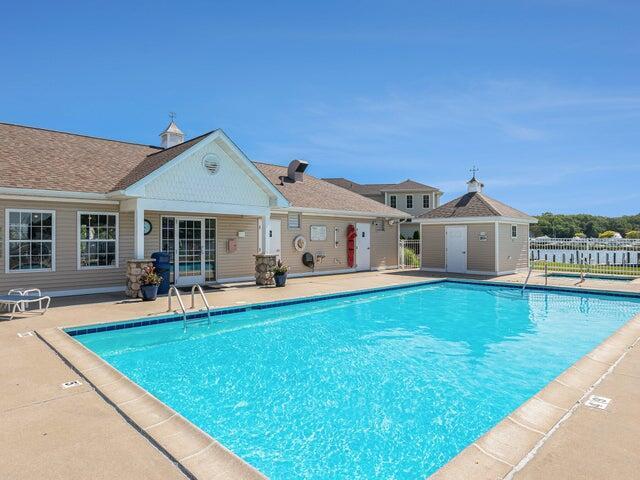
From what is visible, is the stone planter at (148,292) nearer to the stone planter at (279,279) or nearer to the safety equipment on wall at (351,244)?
the stone planter at (279,279)

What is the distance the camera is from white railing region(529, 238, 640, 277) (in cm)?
1711

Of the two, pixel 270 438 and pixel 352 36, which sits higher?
pixel 352 36

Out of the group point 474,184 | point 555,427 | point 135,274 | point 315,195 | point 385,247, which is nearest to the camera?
point 555,427

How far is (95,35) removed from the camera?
36.4 feet

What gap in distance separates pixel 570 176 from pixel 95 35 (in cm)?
3450

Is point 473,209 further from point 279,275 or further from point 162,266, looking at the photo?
point 162,266

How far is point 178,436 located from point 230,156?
9.97 meters

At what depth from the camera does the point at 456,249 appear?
693 inches

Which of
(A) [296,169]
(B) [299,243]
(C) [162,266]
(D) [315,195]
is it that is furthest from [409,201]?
(C) [162,266]

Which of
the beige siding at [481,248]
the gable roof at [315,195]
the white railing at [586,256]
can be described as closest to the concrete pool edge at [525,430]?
the gable roof at [315,195]

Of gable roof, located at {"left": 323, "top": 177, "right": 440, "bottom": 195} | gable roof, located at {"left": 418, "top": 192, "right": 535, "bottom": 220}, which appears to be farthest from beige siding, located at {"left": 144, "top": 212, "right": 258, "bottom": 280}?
gable roof, located at {"left": 323, "top": 177, "right": 440, "bottom": 195}

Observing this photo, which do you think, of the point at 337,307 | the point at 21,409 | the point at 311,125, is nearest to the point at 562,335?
the point at 337,307

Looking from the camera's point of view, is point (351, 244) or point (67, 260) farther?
point (351, 244)

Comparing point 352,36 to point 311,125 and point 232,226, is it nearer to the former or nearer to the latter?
point 311,125
